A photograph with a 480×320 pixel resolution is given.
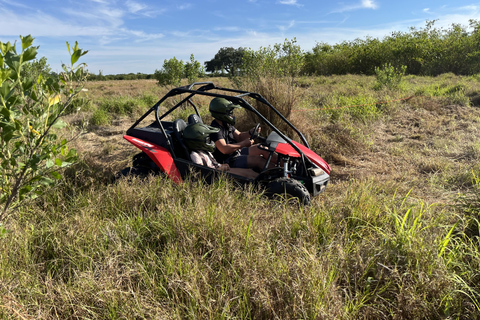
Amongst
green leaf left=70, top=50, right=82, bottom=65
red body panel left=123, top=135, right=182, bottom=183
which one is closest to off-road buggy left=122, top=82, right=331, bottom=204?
red body panel left=123, top=135, right=182, bottom=183

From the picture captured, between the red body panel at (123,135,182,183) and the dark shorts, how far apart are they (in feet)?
2.76

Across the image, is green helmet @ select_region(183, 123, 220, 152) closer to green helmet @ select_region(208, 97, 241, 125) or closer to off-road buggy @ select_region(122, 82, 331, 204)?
off-road buggy @ select_region(122, 82, 331, 204)

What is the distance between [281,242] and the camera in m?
2.36

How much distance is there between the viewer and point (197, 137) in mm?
3561

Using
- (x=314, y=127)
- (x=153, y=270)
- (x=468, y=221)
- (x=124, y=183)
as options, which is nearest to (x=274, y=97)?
(x=314, y=127)

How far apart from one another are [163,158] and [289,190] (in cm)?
143

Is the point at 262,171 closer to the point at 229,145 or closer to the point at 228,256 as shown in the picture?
the point at 229,145

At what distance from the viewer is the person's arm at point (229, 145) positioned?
3.88 m

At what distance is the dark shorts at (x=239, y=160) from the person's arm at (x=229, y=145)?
12 cm

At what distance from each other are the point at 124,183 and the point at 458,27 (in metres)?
28.6

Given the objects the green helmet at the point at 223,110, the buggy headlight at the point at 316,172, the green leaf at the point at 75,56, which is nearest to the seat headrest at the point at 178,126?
the green helmet at the point at 223,110

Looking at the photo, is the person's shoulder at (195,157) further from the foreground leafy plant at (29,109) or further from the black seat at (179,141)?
the foreground leafy plant at (29,109)

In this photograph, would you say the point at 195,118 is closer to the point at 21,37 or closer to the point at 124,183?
the point at 124,183

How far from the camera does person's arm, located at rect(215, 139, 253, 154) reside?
3879 millimetres
